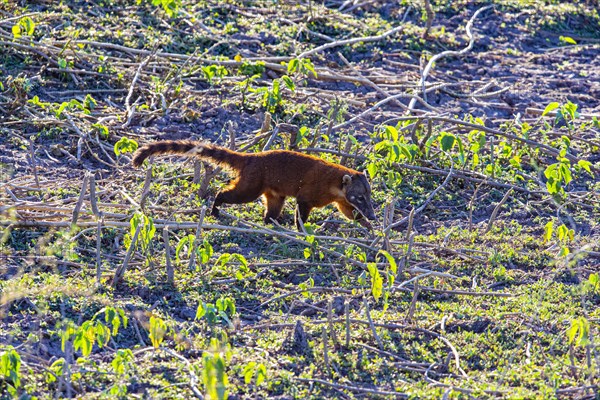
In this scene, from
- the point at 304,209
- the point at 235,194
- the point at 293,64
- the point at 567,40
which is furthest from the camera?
the point at 567,40

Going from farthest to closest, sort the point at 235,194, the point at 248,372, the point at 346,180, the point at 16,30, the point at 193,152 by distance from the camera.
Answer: the point at 16,30 < the point at 346,180 < the point at 235,194 < the point at 193,152 < the point at 248,372

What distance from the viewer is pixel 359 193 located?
868 cm

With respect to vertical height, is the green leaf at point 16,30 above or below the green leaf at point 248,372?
below

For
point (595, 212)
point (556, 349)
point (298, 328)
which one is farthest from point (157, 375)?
point (595, 212)

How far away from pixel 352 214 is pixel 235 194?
1.11 metres

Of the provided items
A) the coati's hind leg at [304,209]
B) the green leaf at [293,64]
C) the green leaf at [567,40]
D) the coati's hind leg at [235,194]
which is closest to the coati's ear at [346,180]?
the coati's hind leg at [304,209]

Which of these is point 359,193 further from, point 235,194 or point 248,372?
point 248,372

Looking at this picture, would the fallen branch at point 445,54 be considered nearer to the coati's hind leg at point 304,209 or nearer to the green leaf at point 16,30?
the coati's hind leg at point 304,209

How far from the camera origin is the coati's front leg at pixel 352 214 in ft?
28.5

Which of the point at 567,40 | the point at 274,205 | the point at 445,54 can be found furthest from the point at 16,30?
the point at 567,40

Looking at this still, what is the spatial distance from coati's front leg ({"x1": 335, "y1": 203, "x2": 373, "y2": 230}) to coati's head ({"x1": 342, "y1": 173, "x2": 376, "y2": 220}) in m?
0.07

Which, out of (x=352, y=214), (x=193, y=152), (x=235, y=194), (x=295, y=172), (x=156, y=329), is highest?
(x=156, y=329)

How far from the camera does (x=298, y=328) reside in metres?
6.26

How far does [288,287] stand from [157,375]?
1.66 meters
